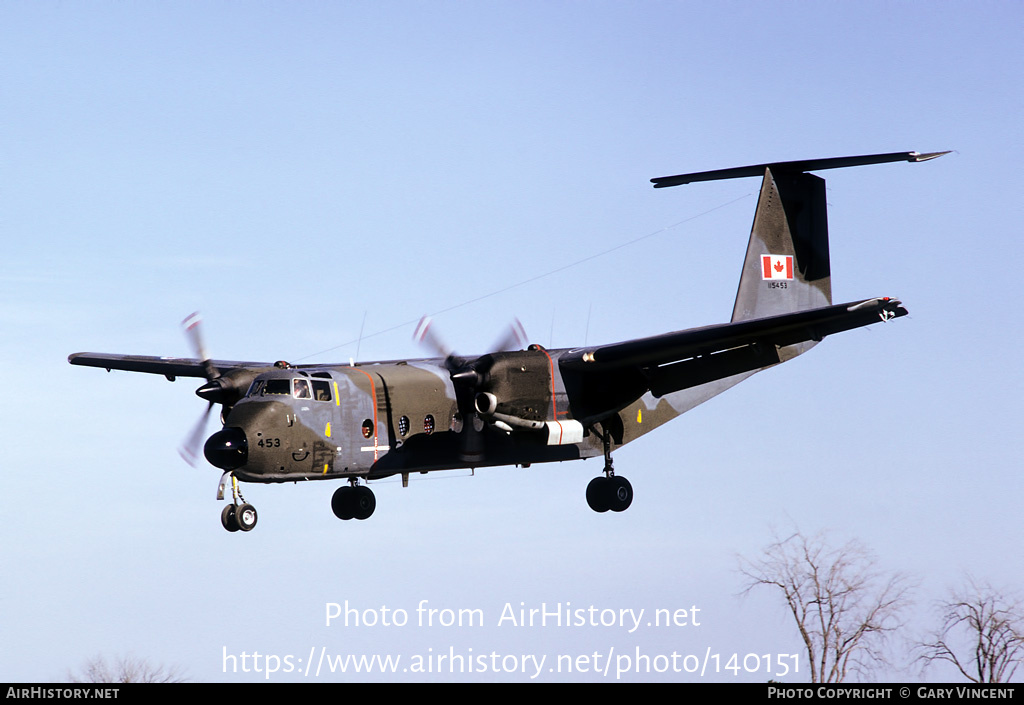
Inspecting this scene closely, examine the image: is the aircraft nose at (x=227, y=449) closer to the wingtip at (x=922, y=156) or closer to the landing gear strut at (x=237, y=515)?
the landing gear strut at (x=237, y=515)

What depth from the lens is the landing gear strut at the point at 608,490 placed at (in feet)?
90.2

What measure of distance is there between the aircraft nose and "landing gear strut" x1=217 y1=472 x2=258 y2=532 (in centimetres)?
68

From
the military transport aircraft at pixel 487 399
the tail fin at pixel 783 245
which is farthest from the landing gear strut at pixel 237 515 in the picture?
the tail fin at pixel 783 245

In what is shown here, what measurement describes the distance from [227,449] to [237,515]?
1642mm

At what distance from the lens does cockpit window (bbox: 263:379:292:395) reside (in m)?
24.6

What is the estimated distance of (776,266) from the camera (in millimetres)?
30016

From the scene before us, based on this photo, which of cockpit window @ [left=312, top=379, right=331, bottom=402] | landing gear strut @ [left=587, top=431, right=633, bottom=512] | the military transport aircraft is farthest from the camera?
landing gear strut @ [left=587, top=431, right=633, bottom=512]

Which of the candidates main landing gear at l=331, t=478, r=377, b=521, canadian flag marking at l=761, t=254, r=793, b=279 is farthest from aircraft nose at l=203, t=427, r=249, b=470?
canadian flag marking at l=761, t=254, r=793, b=279

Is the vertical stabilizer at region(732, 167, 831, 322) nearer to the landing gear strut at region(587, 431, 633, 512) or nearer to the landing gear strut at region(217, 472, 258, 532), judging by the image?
the landing gear strut at region(587, 431, 633, 512)

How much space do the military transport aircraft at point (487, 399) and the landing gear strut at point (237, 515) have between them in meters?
0.02

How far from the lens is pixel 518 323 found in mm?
27516
